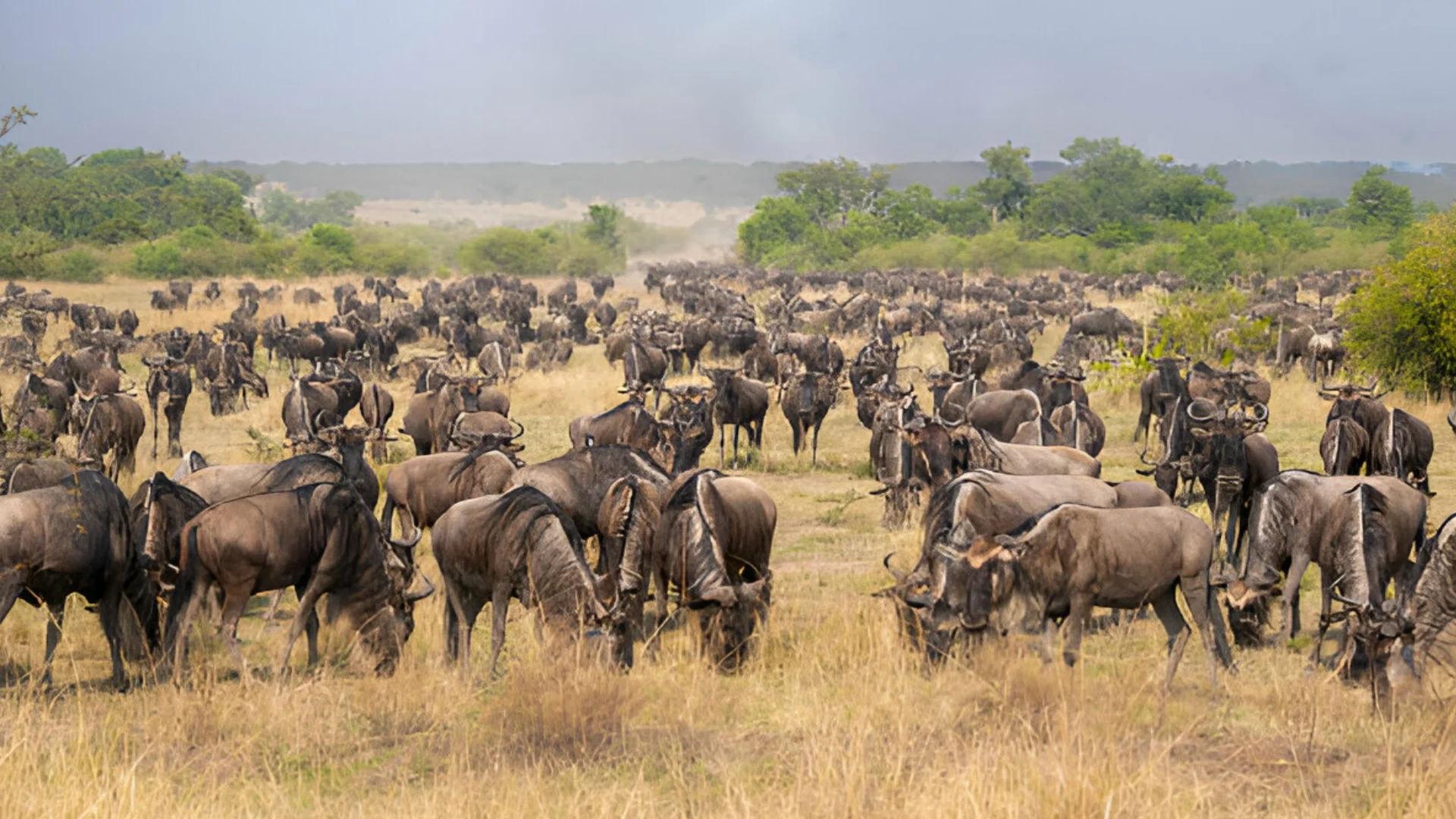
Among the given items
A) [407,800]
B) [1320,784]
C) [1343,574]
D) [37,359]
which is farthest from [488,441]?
[37,359]

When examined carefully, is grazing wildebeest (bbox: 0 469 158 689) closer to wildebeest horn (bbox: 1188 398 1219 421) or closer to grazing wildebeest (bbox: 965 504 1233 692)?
grazing wildebeest (bbox: 965 504 1233 692)

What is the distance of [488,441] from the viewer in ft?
44.6

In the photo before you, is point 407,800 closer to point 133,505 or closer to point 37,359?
point 133,505

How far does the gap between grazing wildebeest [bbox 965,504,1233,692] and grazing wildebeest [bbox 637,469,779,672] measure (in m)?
1.68

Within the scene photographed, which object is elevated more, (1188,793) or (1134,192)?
(1134,192)

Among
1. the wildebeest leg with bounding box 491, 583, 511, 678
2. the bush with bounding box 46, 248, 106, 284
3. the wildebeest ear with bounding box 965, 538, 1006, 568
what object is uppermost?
the bush with bounding box 46, 248, 106, 284

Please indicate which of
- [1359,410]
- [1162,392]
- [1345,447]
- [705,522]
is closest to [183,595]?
[705,522]

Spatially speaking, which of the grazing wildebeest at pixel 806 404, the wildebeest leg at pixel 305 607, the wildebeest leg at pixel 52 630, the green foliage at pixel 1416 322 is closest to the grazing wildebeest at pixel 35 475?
the wildebeest leg at pixel 52 630

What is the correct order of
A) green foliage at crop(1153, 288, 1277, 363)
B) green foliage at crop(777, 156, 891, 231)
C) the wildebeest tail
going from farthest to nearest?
green foliage at crop(777, 156, 891, 231)
green foliage at crop(1153, 288, 1277, 363)
the wildebeest tail

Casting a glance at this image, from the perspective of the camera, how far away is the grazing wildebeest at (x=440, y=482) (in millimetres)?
12133

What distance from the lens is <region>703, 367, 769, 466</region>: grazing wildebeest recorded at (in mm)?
20531

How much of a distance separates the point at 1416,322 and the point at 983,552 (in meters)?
17.4

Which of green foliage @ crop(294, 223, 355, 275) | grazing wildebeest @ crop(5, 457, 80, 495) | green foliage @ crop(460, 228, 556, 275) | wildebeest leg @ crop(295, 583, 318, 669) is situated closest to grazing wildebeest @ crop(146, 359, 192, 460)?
grazing wildebeest @ crop(5, 457, 80, 495)

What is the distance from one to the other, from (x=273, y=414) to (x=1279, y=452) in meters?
17.6
